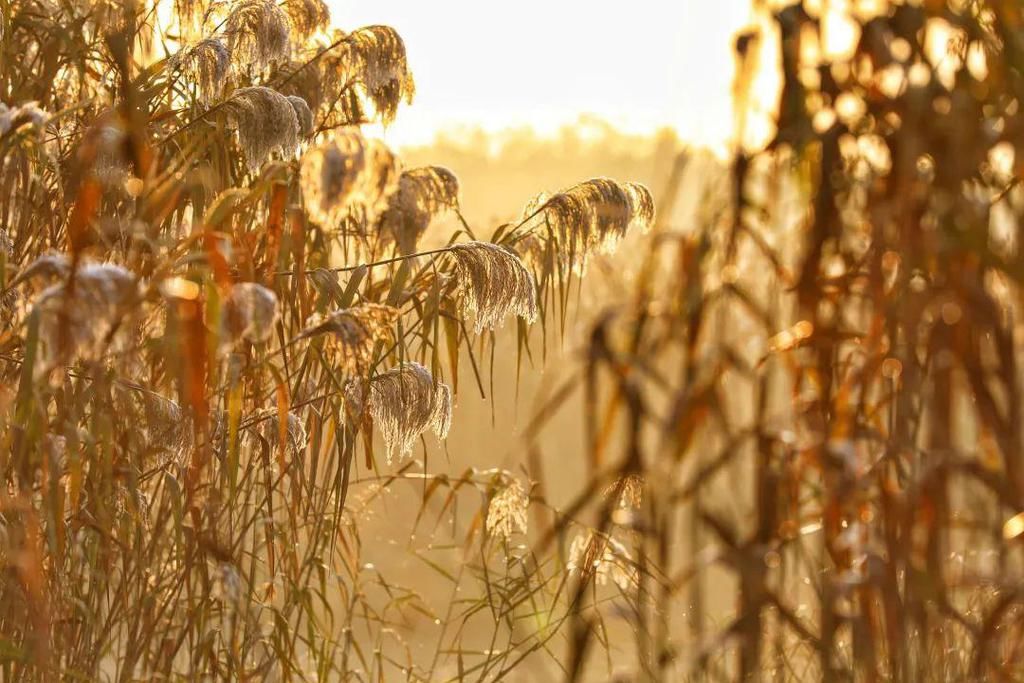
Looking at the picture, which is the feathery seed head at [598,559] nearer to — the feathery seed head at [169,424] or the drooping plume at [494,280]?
the drooping plume at [494,280]

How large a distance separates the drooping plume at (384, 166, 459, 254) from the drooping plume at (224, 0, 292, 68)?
422mm

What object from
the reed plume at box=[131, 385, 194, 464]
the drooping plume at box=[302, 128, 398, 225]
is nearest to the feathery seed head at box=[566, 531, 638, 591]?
the reed plume at box=[131, 385, 194, 464]

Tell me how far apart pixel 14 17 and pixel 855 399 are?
1680 millimetres

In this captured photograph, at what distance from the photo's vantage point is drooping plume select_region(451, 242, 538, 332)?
5.91 ft

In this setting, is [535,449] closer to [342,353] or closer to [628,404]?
[628,404]

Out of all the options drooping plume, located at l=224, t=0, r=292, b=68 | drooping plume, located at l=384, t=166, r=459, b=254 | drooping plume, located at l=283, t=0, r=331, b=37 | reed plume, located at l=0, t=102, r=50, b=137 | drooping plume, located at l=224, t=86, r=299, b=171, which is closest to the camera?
reed plume, located at l=0, t=102, r=50, b=137

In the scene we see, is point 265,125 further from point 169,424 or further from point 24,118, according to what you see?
point 24,118

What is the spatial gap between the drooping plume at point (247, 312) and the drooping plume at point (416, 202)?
53.6 inches

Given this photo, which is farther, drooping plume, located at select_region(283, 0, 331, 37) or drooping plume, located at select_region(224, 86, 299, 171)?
drooping plume, located at select_region(283, 0, 331, 37)

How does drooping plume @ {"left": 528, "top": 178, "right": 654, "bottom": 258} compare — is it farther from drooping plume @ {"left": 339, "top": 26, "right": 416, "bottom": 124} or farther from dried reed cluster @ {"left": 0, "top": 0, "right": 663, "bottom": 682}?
drooping plume @ {"left": 339, "top": 26, "right": 416, "bottom": 124}

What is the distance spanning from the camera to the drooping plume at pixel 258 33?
6.86 feet

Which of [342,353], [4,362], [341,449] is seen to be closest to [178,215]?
[4,362]

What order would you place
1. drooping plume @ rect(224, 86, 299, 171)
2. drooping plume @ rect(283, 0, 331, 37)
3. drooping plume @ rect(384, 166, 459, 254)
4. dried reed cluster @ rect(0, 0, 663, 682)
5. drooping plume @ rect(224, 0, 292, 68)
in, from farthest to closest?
drooping plume @ rect(384, 166, 459, 254), drooping plume @ rect(283, 0, 331, 37), drooping plume @ rect(224, 0, 292, 68), drooping plume @ rect(224, 86, 299, 171), dried reed cluster @ rect(0, 0, 663, 682)

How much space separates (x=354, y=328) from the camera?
135cm
